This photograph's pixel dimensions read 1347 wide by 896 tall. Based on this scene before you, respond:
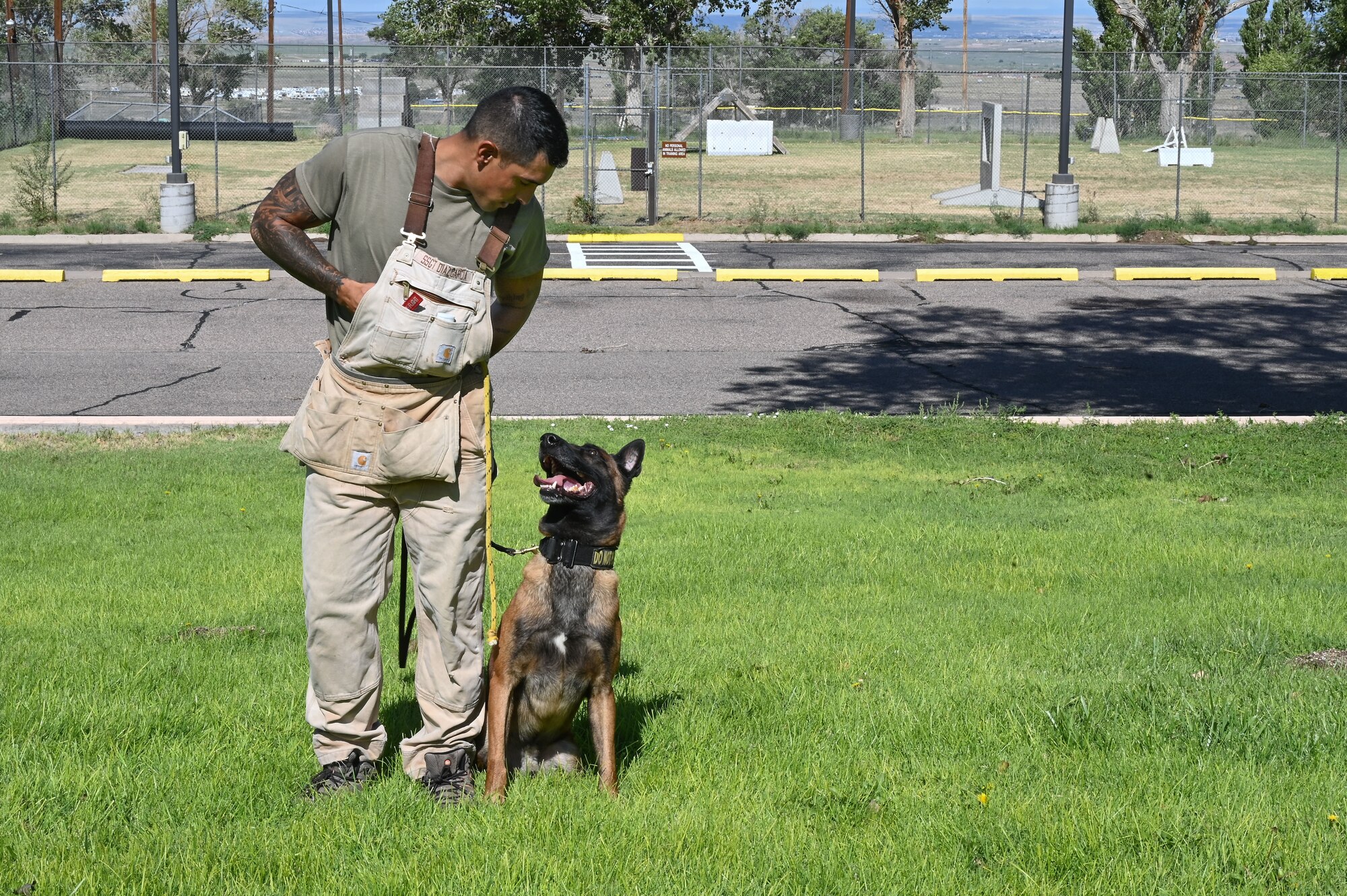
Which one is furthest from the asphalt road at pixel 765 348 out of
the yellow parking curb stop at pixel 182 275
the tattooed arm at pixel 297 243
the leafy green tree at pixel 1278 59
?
the leafy green tree at pixel 1278 59

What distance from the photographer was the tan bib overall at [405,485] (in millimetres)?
4105

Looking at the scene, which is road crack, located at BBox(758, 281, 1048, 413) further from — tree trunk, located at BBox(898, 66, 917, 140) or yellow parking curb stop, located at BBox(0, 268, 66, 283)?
tree trunk, located at BBox(898, 66, 917, 140)

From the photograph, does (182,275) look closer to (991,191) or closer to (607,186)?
(607,186)

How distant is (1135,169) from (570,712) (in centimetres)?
3880

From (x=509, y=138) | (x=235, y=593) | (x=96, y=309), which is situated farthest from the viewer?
(x=96, y=309)

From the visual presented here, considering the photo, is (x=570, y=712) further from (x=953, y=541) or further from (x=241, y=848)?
A: (x=953, y=541)

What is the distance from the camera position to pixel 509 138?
13.2 feet

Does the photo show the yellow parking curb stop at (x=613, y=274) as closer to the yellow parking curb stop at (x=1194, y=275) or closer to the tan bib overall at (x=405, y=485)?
the yellow parking curb stop at (x=1194, y=275)

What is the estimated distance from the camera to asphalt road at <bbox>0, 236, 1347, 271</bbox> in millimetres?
21281

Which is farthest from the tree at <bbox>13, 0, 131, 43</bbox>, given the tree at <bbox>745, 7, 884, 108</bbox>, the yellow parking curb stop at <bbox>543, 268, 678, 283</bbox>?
the yellow parking curb stop at <bbox>543, 268, 678, 283</bbox>

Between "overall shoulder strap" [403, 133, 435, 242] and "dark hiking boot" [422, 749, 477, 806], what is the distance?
5.09 ft

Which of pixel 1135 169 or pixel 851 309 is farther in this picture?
pixel 1135 169

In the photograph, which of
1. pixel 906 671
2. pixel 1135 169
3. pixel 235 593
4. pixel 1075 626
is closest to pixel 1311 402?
pixel 1075 626

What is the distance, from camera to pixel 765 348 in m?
15.0
